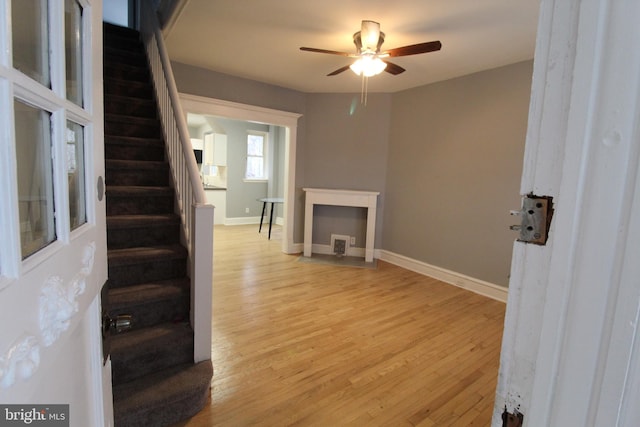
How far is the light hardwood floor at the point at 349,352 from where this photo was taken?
5.81 ft

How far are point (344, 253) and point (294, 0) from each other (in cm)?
353

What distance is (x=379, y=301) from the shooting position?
10.9ft

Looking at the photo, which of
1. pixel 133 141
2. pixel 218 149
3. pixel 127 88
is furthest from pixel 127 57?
pixel 218 149

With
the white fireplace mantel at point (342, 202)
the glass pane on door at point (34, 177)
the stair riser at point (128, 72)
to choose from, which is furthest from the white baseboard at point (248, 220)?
the glass pane on door at point (34, 177)

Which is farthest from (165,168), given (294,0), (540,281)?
(540,281)

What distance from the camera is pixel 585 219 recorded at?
39cm

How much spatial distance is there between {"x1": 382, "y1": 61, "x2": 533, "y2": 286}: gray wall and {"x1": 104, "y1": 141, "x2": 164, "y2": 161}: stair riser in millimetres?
3254

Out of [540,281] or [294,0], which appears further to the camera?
[294,0]

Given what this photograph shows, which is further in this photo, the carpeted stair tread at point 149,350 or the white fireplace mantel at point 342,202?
the white fireplace mantel at point 342,202

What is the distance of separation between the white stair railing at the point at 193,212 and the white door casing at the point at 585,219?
172 centimetres

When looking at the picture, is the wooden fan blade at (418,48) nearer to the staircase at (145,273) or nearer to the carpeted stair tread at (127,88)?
the staircase at (145,273)

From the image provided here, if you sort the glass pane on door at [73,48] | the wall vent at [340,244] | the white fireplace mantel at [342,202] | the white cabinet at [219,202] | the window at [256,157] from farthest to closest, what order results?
the window at [256,157] → the white cabinet at [219,202] → the wall vent at [340,244] → the white fireplace mantel at [342,202] → the glass pane on door at [73,48]

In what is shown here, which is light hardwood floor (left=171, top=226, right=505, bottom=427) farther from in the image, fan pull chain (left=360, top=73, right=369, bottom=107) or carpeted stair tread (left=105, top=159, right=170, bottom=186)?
fan pull chain (left=360, top=73, right=369, bottom=107)

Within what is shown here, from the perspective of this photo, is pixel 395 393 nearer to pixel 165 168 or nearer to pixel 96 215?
pixel 96 215
